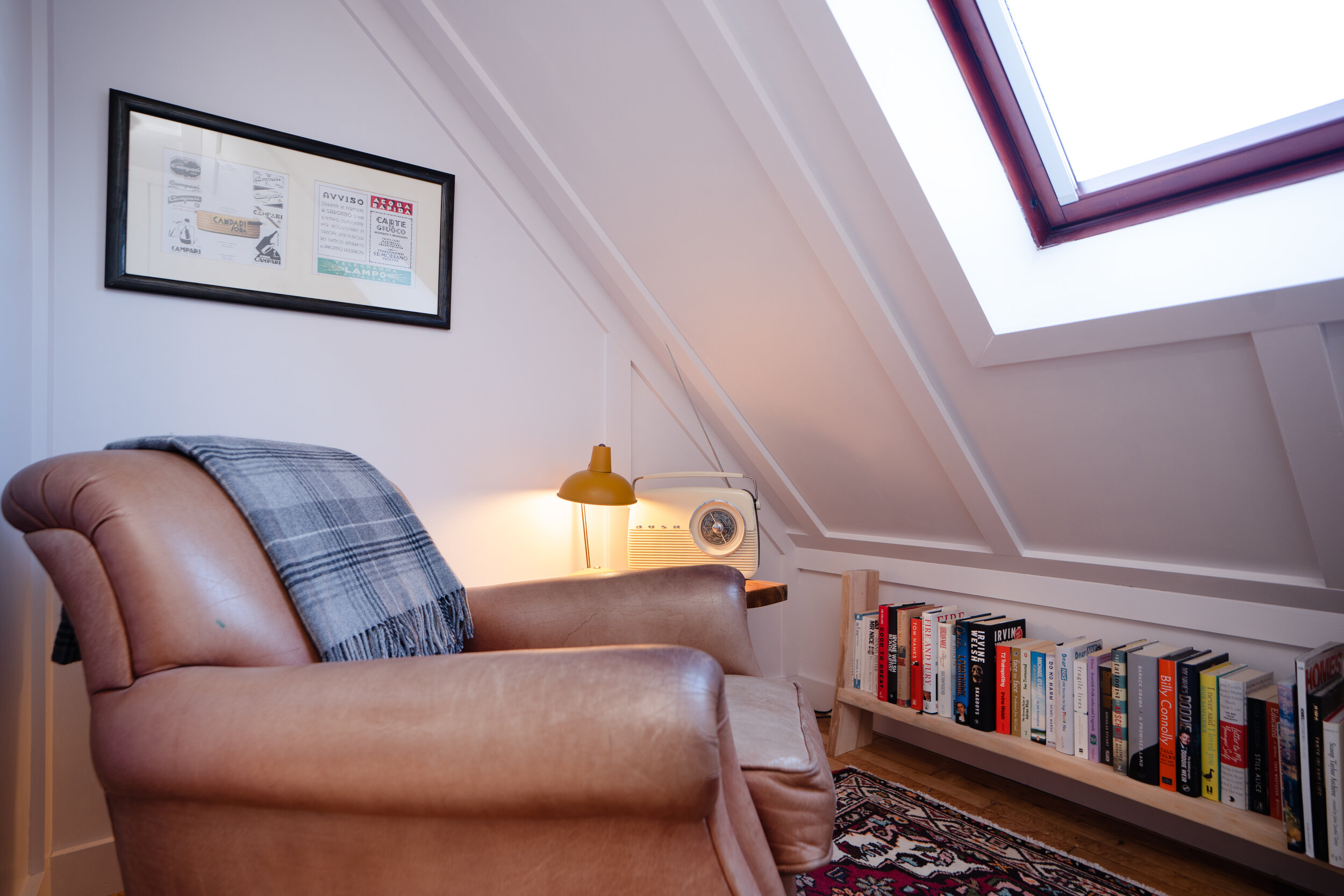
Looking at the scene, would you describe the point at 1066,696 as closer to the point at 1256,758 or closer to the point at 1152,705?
the point at 1152,705

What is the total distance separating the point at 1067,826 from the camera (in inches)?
69.4

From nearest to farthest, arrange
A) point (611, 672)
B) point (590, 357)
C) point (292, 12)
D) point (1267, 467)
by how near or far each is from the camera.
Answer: point (611, 672) < point (1267, 467) < point (292, 12) < point (590, 357)

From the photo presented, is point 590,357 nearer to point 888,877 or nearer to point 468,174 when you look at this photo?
point 468,174

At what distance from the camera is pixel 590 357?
2.32 meters

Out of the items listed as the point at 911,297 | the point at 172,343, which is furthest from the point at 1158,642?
the point at 172,343

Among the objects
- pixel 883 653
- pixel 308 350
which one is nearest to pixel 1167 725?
pixel 883 653

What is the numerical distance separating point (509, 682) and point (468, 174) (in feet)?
5.94

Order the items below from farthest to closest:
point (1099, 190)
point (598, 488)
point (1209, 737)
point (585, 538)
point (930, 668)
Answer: point (585, 538) < point (930, 668) < point (598, 488) < point (1099, 190) < point (1209, 737)

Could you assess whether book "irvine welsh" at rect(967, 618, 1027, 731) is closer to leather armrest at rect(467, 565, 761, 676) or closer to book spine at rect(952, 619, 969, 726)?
book spine at rect(952, 619, 969, 726)

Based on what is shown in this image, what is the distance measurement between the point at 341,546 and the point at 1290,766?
170 centimetres

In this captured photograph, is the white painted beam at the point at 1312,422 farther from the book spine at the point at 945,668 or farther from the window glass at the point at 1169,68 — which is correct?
the book spine at the point at 945,668

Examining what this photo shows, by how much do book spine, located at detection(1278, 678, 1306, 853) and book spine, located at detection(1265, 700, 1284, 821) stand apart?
2 centimetres

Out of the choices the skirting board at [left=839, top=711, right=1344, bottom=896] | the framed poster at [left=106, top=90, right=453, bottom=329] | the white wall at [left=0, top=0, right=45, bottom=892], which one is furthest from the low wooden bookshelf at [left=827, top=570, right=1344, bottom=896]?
the white wall at [left=0, top=0, right=45, bottom=892]

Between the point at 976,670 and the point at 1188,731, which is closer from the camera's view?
the point at 1188,731
